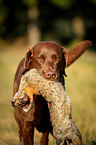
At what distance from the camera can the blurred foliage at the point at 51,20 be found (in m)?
30.8

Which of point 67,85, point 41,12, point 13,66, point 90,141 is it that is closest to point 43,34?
point 41,12

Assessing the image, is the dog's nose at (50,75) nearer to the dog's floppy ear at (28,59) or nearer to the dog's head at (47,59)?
the dog's head at (47,59)

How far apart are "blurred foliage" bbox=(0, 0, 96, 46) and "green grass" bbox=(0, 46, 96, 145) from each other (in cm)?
1684

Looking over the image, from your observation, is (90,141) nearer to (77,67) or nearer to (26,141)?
(26,141)

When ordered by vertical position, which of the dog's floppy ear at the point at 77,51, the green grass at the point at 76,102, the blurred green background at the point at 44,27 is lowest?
the green grass at the point at 76,102

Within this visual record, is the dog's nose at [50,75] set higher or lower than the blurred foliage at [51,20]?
lower

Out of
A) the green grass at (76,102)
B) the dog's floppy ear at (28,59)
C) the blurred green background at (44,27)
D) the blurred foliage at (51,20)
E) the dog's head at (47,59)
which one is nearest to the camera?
the dog's head at (47,59)

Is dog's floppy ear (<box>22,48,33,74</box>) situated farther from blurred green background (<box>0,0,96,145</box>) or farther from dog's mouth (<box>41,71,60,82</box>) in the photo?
blurred green background (<box>0,0,96,145</box>)

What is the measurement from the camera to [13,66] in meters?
14.9

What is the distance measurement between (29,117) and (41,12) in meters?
30.3

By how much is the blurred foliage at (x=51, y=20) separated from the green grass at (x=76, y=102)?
16840mm

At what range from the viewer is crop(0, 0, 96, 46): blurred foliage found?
3077 cm

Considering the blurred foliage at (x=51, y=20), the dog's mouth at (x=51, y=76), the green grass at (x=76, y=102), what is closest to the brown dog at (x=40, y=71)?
the dog's mouth at (x=51, y=76)

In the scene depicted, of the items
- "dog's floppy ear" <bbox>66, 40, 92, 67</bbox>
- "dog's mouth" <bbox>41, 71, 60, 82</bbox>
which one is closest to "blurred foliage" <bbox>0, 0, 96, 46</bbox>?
"dog's floppy ear" <bbox>66, 40, 92, 67</bbox>
